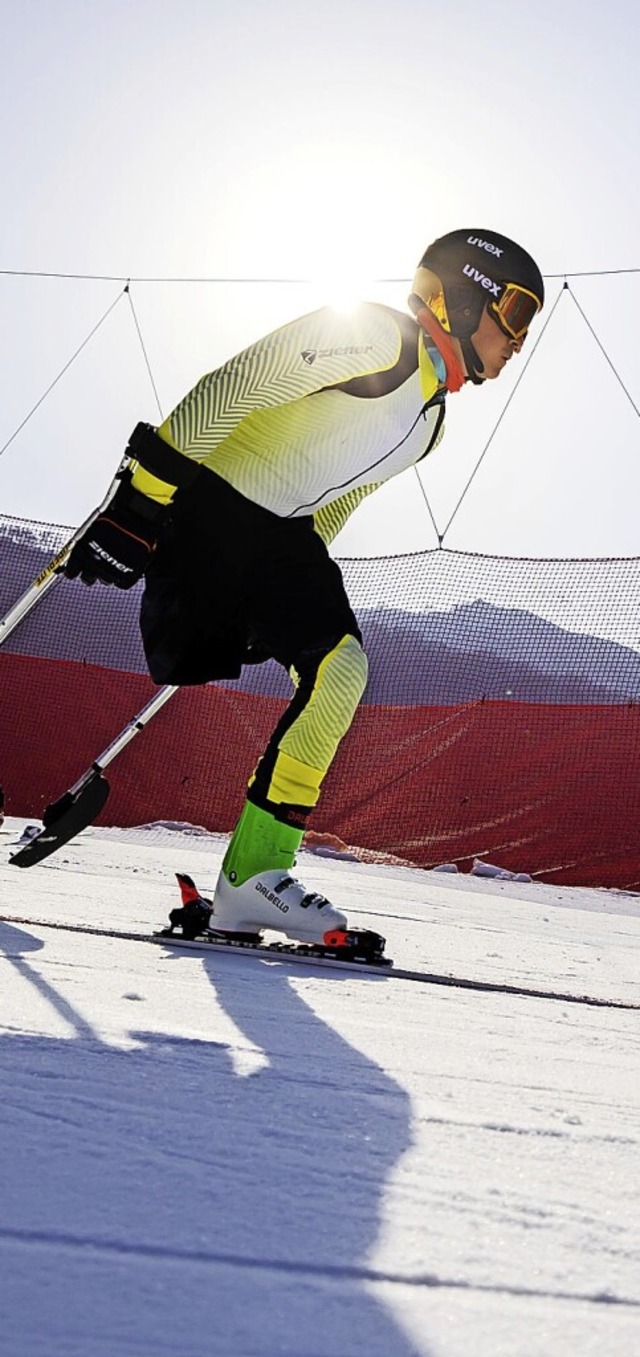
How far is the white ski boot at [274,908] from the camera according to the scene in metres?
2.73

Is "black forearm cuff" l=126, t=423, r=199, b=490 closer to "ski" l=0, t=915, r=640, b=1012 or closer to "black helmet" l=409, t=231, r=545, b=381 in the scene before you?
"black helmet" l=409, t=231, r=545, b=381

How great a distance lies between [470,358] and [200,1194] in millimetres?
2368

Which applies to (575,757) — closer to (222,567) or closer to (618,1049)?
(222,567)

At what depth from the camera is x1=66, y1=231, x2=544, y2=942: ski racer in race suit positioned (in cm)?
274

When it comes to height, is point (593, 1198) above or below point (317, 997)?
above

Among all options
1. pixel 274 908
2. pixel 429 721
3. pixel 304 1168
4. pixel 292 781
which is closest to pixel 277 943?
pixel 274 908

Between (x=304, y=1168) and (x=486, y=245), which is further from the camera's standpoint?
(x=486, y=245)

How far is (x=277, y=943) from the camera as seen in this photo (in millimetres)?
2729

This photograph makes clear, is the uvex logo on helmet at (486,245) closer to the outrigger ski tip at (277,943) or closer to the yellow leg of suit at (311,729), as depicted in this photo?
the yellow leg of suit at (311,729)

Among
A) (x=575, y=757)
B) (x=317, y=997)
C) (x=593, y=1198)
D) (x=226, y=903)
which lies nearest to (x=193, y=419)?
(x=226, y=903)

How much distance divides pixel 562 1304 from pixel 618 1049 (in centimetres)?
106

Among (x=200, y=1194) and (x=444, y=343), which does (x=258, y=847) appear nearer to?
(x=444, y=343)

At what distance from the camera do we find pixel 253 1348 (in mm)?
643

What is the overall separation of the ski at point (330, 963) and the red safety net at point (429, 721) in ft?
19.9
